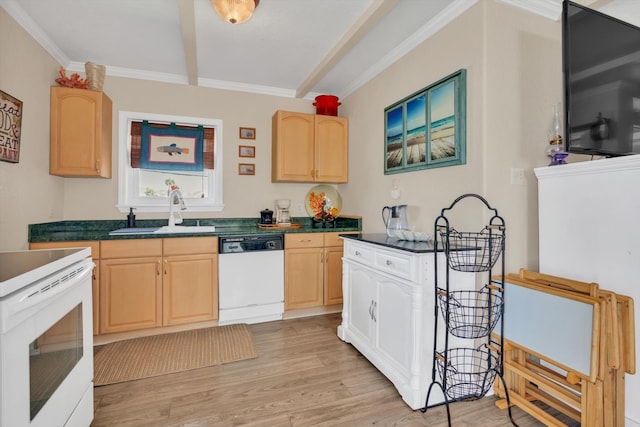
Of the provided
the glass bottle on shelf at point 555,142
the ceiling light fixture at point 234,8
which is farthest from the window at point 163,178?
the glass bottle on shelf at point 555,142

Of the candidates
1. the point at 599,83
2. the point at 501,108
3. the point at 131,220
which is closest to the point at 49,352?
the point at 131,220

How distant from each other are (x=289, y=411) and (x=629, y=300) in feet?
6.12

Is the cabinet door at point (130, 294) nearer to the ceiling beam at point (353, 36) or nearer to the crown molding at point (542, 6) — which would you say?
the ceiling beam at point (353, 36)

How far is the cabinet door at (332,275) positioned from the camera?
3352 millimetres

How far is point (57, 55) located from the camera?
278 centimetres

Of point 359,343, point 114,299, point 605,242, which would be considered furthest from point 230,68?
point 605,242

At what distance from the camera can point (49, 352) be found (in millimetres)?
1200

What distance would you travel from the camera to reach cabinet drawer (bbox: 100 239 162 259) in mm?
2594

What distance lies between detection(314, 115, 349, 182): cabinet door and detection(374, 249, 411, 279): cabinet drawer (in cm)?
172

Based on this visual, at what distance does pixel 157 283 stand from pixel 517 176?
301 centimetres

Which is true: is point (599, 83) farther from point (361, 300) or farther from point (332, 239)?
point (332, 239)

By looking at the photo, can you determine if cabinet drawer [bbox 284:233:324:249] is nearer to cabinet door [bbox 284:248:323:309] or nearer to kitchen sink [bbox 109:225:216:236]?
cabinet door [bbox 284:248:323:309]

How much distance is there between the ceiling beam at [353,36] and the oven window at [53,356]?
2.46 meters

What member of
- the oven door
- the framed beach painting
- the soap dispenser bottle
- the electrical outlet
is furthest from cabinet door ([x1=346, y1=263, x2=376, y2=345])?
the soap dispenser bottle
